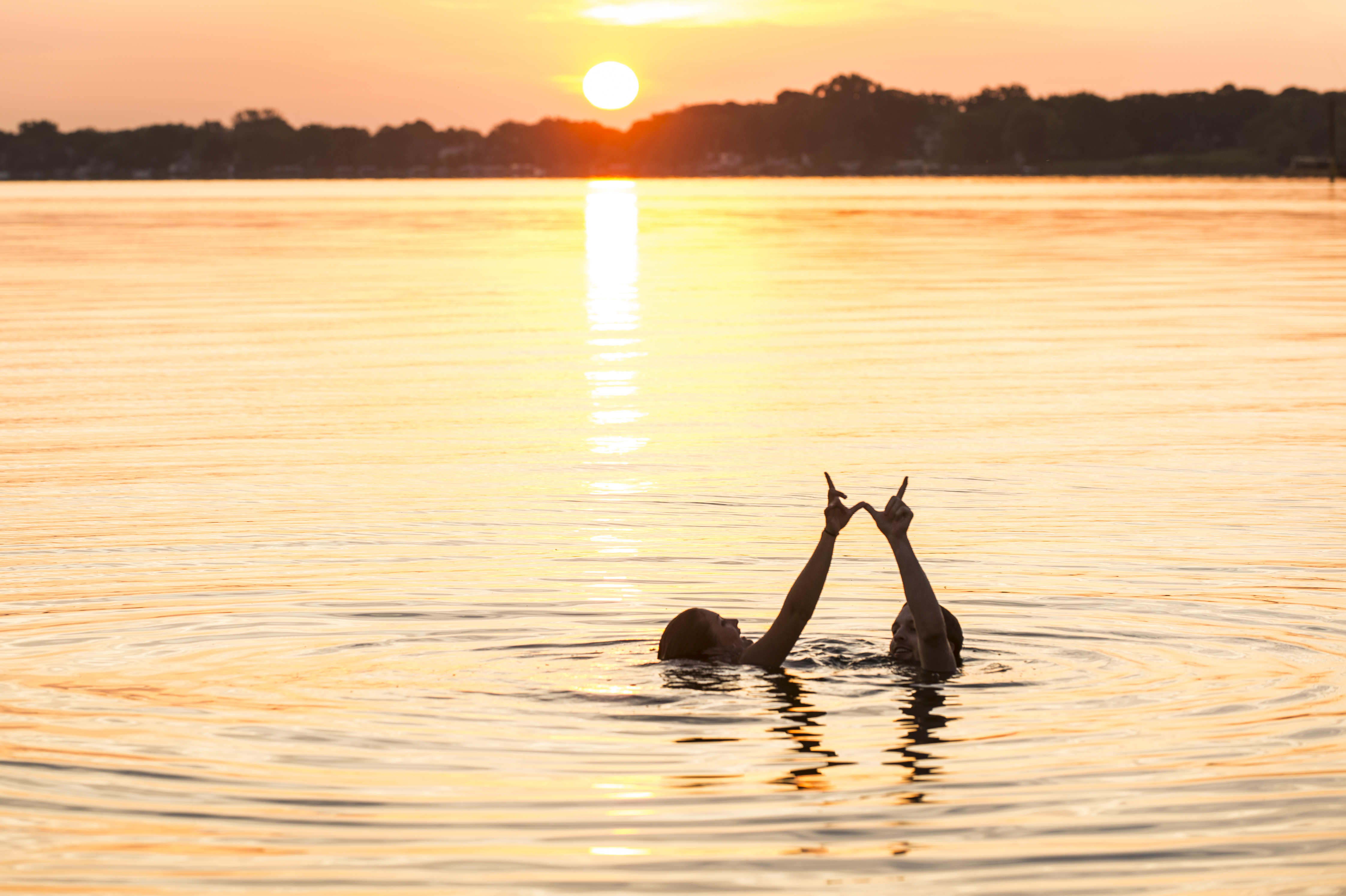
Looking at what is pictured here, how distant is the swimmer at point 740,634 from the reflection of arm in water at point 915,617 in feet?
1.94

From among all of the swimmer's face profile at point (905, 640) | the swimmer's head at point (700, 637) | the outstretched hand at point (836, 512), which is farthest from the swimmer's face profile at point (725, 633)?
the outstretched hand at point (836, 512)

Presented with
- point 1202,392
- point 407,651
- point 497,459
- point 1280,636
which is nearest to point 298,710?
point 407,651

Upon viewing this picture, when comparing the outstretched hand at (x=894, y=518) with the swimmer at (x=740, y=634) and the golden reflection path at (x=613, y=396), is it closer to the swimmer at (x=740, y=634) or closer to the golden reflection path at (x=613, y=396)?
the swimmer at (x=740, y=634)

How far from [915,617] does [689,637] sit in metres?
1.58

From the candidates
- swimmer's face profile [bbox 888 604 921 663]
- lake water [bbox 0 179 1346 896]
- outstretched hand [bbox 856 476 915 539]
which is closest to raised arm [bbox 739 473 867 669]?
outstretched hand [bbox 856 476 915 539]

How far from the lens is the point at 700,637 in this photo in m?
11.6

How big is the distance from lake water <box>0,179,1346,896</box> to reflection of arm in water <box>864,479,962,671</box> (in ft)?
0.61

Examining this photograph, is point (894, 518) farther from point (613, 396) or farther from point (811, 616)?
point (613, 396)

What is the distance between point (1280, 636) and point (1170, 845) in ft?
15.8

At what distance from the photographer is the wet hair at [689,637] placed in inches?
455

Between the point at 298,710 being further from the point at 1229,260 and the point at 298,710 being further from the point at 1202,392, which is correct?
the point at 1229,260

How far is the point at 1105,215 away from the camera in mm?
110500

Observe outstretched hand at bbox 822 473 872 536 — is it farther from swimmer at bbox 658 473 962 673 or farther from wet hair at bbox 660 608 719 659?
wet hair at bbox 660 608 719 659

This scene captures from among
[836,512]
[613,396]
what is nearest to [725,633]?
[836,512]
